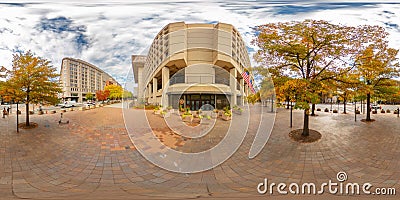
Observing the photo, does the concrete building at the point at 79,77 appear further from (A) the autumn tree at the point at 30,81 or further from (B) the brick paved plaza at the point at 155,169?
(B) the brick paved plaza at the point at 155,169


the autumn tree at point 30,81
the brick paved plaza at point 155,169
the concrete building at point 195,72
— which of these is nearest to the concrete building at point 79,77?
the autumn tree at point 30,81

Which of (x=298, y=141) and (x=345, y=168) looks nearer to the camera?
(x=345, y=168)

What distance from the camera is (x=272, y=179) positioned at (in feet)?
10.2

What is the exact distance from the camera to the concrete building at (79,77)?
5220 mm

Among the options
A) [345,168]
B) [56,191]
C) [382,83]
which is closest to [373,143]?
[345,168]

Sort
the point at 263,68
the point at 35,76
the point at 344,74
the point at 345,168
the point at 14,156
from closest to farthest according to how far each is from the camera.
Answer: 1. the point at 345,168
2. the point at 14,156
3. the point at 344,74
4. the point at 263,68
5. the point at 35,76

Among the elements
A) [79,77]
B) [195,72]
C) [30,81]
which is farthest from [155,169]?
[195,72]

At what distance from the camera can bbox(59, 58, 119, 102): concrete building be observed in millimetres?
5220

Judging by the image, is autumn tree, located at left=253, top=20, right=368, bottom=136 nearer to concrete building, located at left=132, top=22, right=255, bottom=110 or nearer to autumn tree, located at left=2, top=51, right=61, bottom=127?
concrete building, located at left=132, top=22, right=255, bottom=110

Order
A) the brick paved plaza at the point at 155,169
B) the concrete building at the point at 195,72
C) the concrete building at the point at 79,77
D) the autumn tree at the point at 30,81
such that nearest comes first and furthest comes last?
the brick paved plaza at the point at 155,169
the concrete building at the point at 79,77
the autumn tree at the point at 30,81
the concrete building at the point at 195,72

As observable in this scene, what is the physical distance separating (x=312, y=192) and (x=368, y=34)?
506cm

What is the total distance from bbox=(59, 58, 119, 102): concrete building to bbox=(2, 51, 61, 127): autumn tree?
1.68 feet

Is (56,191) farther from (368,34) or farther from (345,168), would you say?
(368,34)

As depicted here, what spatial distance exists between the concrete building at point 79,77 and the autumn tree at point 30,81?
513 mm
